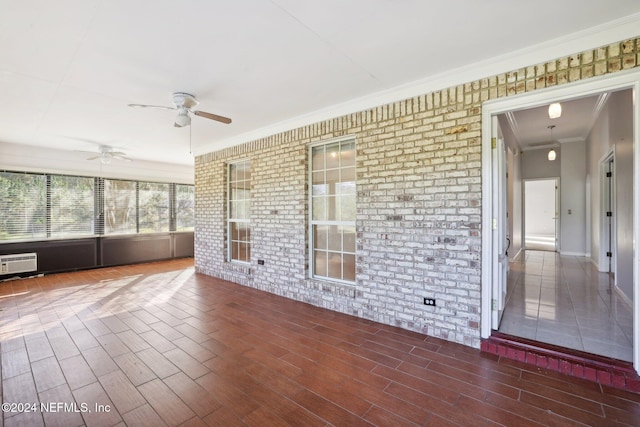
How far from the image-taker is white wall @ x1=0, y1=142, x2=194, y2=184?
5848 mm

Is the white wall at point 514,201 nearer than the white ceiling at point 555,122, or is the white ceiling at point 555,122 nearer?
the white ceiling at point 555,122

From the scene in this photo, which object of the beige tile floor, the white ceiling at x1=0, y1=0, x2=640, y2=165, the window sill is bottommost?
the beige tile floor

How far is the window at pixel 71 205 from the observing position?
634cm

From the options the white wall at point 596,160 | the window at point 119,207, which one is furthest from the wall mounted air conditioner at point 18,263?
the white wall at point 596,160

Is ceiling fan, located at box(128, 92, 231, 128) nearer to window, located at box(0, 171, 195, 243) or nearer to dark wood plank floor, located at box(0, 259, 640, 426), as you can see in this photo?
dark wood plank floor, located at box(0, 259, 640, 426)

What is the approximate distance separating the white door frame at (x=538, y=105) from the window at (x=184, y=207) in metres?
7.94

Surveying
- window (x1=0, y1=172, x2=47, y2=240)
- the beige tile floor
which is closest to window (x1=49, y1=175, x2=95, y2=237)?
window (x1=0, y1=172, x2=47, y2=240)

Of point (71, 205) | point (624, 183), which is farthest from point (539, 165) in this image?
point (71, 205)

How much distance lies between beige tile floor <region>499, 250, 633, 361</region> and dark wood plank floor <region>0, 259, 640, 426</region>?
523 millimetres

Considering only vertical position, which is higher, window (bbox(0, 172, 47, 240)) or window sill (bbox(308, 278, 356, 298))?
window (bbox(0, 172, 47, 240))

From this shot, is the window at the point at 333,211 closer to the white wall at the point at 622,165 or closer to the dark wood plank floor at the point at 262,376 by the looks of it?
the dark wood plank floor at the point at 262,376

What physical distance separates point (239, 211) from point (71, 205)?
4.28 metres

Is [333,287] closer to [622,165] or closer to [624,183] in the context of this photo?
[624,183]

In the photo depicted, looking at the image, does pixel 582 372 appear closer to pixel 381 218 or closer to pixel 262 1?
pixel 381 218
